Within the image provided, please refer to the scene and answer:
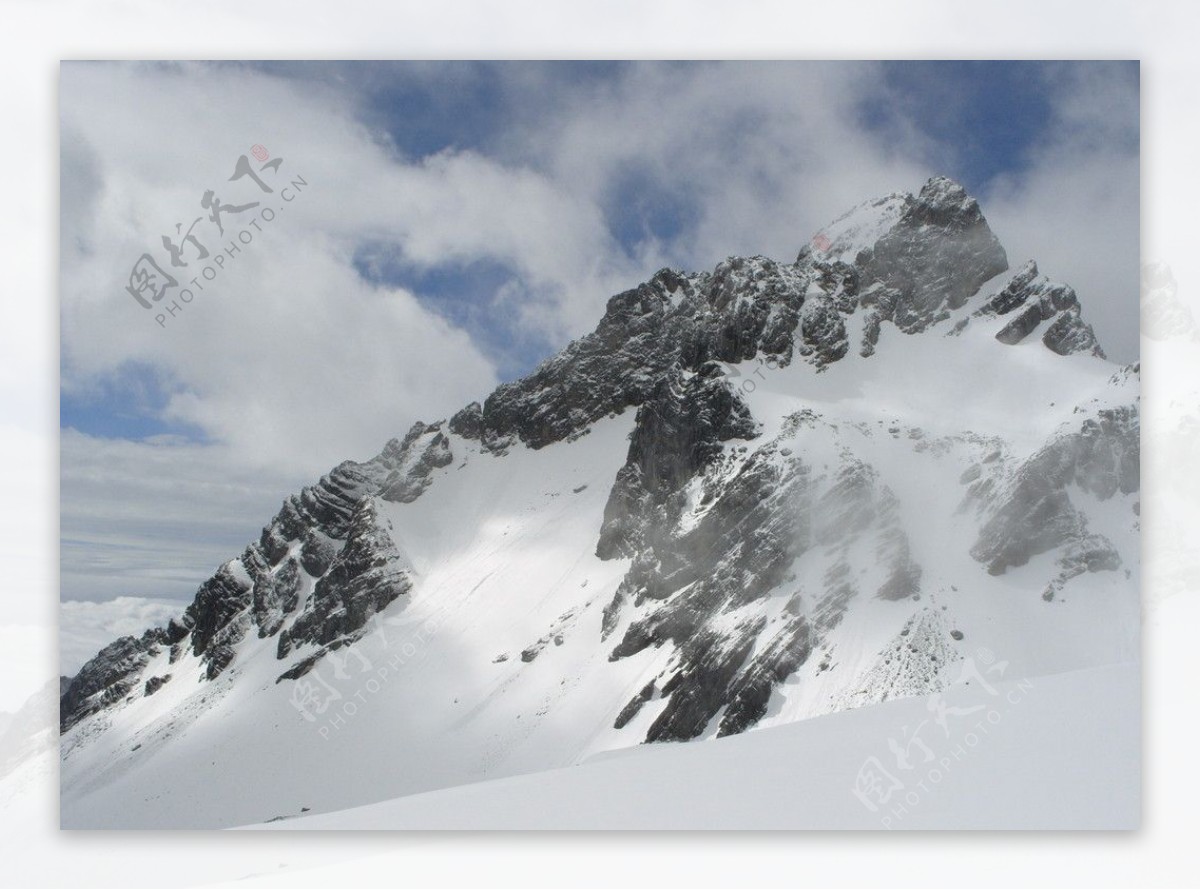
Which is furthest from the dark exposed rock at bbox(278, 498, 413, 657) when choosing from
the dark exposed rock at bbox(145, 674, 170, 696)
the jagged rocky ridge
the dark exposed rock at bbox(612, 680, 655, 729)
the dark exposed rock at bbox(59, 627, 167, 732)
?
the dark exposed rock at bbox(612, 680, 655, 729)

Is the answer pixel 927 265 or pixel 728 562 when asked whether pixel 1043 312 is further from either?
pixel 927 265

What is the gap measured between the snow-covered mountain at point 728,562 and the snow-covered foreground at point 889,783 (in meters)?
1.81

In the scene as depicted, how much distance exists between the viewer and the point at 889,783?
24.8 feet

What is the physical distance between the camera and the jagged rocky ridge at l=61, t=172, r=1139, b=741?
16.1 metres

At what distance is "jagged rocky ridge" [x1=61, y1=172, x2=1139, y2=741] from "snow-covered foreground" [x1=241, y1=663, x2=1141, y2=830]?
4.88 m

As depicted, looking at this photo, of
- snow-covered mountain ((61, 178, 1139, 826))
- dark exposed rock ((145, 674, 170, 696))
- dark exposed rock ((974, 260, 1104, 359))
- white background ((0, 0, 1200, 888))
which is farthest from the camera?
dark exposed rock ((145, 674, 170, 696))

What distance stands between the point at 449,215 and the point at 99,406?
430 centimetres

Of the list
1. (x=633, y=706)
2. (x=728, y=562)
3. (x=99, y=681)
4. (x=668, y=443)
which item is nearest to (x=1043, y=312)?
(x=728, y=562)

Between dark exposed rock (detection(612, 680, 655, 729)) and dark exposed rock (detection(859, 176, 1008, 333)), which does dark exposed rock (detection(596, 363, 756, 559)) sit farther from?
dark exposed rock (detection(612, 680, 655, 729))

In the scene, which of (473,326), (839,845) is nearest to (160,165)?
(473,326)

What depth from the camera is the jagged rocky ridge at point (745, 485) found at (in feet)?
52.7

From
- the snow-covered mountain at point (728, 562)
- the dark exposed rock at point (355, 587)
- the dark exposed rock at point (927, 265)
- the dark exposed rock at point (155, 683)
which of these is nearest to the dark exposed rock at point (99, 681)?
the snow-covered mountain at point (728, 562)
